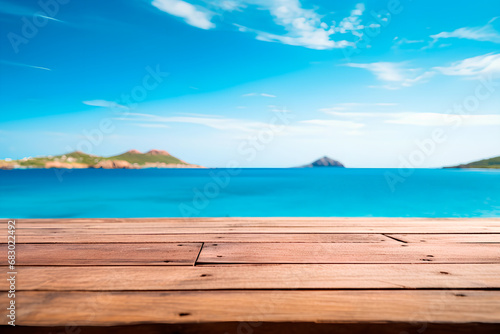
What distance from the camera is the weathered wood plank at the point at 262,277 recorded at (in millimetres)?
1026

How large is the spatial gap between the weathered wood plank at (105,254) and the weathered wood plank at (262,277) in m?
0.08

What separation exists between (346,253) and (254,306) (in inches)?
26.9

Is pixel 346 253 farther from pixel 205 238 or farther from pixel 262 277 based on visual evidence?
pixel 205 238

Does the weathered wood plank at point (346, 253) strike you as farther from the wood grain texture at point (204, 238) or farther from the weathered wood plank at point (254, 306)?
the weathered wood plank at point (254, 306)

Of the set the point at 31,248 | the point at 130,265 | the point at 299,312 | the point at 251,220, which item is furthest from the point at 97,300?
the point at 251,220

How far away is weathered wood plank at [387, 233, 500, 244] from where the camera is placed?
1.67 meters

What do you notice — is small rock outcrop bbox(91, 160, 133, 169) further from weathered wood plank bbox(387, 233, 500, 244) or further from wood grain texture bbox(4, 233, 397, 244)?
weathered wood plank bbox(387, 233, 500, 244)

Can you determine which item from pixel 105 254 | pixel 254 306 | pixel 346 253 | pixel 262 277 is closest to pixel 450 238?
pixel 346 253

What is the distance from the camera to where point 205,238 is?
1.72 meters

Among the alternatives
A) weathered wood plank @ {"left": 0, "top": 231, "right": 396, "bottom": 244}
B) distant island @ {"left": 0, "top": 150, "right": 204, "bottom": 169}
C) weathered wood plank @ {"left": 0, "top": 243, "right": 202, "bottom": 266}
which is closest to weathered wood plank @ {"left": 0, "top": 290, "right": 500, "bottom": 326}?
weathered wood plank @ {"left": 0, "top": 243, "right": 202, "bottom": 266}

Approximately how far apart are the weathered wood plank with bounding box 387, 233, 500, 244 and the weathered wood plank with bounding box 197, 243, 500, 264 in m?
0.10

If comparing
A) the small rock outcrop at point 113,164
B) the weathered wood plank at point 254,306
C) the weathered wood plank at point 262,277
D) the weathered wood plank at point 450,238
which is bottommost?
the weathered wood plank at point 254,306

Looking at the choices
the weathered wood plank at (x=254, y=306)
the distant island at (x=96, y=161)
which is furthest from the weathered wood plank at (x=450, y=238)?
the distant island at (x=96, y=161)

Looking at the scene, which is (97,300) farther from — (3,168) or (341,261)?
(3,168)
